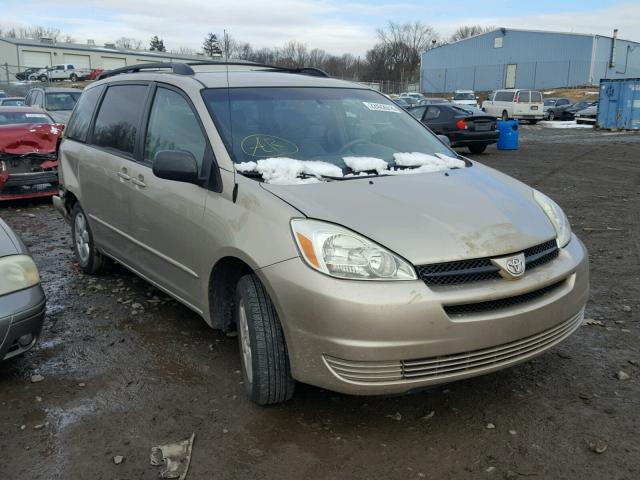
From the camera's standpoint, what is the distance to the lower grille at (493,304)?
2709mm

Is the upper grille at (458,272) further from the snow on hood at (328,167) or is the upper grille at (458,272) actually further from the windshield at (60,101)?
the windshield at (60,101)

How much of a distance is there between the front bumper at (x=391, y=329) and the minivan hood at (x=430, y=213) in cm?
18

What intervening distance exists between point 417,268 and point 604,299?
2.79 meters

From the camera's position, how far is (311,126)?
3846mm

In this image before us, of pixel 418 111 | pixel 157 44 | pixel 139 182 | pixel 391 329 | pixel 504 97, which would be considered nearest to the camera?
pixel 391 329

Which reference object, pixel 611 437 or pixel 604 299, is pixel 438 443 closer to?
pixel 611 437

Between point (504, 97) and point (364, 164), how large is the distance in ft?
103

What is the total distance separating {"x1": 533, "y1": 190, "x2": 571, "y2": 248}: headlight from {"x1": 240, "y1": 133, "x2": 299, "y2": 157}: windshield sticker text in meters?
1.49

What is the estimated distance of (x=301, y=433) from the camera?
2.99 meters

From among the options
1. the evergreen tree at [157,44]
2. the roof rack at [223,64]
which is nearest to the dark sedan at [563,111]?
the roof rack at [223,64]

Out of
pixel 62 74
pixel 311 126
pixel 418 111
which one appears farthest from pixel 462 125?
pixel 62 74

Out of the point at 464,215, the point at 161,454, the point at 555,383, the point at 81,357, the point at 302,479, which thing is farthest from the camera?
the point at 81,357

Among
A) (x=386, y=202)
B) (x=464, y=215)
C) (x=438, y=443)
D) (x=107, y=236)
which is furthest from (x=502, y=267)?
(x=107, y=236)

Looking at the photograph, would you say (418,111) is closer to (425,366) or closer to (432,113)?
(432,113)
